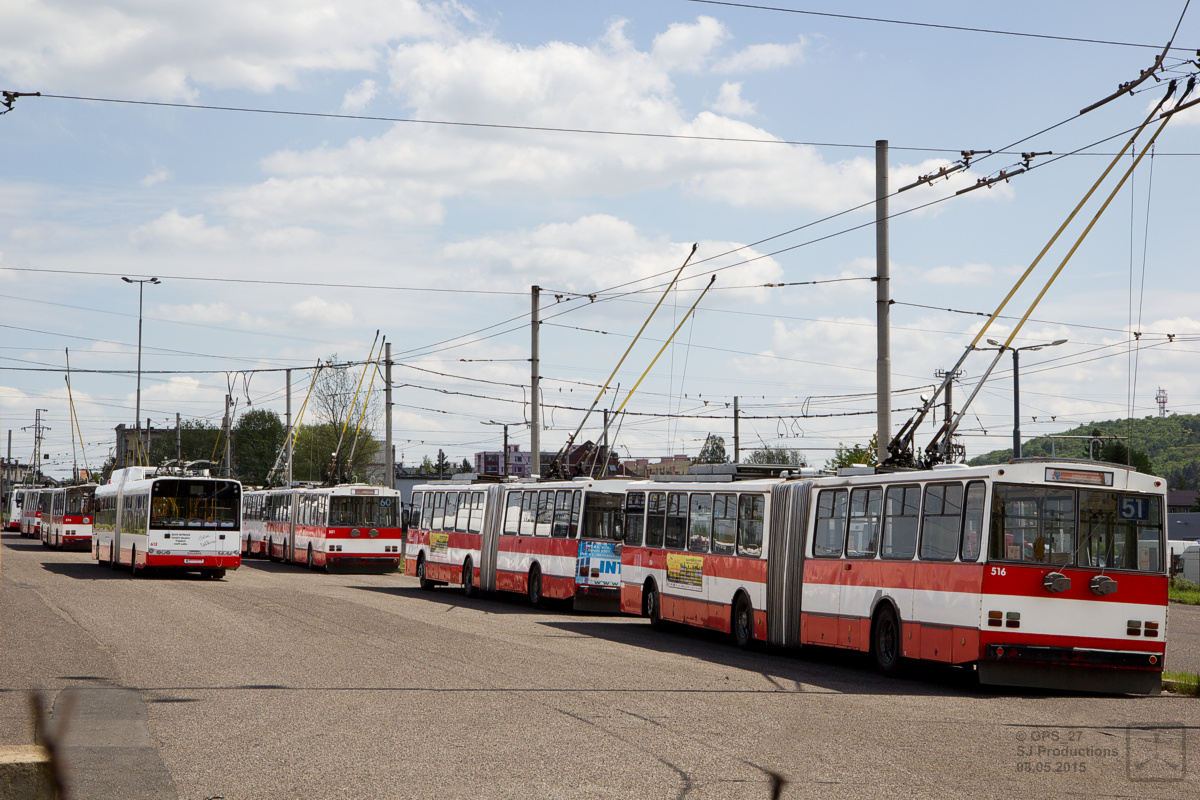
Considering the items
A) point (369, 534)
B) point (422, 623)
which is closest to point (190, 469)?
point (369, 534)

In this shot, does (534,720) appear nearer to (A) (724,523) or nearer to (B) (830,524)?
(B) (830,524)

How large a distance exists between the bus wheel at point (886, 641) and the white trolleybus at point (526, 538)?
10082mm

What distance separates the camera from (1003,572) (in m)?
14.1

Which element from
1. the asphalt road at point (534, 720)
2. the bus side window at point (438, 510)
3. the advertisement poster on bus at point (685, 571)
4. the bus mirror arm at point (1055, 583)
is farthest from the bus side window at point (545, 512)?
the bus mirror arm at point (1055, 583)

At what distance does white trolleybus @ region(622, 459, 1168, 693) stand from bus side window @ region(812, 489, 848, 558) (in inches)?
1.0

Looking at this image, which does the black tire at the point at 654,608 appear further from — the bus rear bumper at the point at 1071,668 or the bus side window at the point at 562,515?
the bus rear bumper at the point at 1071,668

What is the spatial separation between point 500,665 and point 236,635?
5256 millimetres

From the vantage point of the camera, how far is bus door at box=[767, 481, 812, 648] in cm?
1850

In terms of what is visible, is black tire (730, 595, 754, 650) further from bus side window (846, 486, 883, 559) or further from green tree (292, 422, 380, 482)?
green tree (292, 422, 380, 482)

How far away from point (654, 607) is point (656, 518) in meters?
1.60

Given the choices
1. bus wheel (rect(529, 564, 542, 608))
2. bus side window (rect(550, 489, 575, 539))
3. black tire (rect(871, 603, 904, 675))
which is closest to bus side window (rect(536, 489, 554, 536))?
bus side window (rect(550, 489, 575, 539))

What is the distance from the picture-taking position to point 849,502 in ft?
57.2

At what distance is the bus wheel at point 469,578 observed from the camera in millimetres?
31641

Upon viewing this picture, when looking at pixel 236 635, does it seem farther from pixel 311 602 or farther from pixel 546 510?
pixel 546 510
